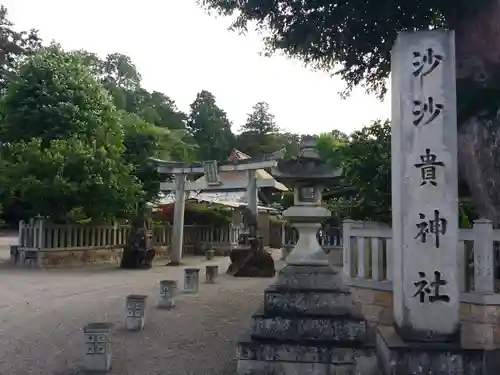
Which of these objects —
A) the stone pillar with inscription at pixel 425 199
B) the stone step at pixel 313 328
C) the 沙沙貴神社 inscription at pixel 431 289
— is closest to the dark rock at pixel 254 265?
the stone step at pixel 313 328

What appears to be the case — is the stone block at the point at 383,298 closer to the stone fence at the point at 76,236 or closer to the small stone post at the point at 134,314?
the small stone post at the point at 134,314

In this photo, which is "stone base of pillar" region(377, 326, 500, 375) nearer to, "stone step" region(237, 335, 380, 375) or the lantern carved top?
"stone step" region(237, 335, 380, 375)

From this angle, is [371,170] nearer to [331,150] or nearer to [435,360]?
[331,150]

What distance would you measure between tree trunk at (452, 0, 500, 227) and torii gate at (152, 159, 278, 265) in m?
9.22

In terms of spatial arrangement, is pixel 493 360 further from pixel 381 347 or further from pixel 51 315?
pixel 51 315

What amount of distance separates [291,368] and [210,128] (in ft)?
145

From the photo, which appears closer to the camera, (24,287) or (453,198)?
(453,198)

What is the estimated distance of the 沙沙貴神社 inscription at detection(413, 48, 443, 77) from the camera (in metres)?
5.54

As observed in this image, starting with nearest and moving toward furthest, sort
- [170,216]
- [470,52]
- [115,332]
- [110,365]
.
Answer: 1. [110,365]
2. [115,332]
3. [470,52]
4. [170,216]

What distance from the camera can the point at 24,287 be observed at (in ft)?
41.2

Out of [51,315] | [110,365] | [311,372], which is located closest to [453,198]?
[311,372]

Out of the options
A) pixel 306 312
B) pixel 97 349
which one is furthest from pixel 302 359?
pixel 97 349

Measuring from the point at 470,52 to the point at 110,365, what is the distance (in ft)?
23.3

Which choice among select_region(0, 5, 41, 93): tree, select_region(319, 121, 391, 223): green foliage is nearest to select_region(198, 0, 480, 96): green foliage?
select_region(319, 121, 391, 223): green foliage
